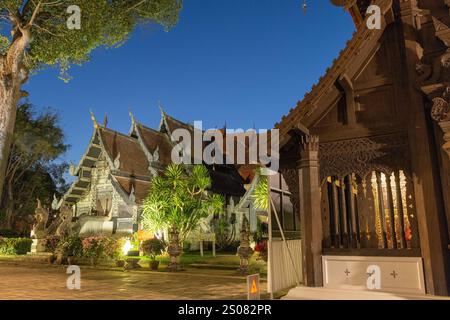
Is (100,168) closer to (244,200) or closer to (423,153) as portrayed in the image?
(244,200)

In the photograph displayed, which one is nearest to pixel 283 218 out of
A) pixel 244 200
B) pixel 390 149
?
pixel 390 149

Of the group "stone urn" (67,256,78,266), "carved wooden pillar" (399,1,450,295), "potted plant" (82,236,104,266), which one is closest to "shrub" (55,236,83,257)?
"stone urn" (67,256,78,266)

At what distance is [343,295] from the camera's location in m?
5.44

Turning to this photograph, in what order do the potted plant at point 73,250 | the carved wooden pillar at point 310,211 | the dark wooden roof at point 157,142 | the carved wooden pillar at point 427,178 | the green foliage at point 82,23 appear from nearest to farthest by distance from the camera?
the carved wooden pillar at point 427,178 < the carved wooden pillar at point 310,211 < the green foliage at point 82,23 < the potted plant at point 73,250 < the dark wooden roof at point 157,142

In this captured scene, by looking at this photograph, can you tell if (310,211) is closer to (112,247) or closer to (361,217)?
(361,217)

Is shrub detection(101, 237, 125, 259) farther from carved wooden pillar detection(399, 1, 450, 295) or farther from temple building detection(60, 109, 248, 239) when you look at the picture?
carved wooden pillar detection(399, 1, 450, 295)

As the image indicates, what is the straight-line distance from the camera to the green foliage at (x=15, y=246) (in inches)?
880

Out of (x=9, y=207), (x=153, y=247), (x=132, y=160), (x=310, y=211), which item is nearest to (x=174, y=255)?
(x=153, y=247)

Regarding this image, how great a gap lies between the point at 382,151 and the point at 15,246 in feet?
77.8

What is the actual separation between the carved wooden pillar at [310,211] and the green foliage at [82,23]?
9802 millimetres

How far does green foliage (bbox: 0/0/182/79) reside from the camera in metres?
11.8

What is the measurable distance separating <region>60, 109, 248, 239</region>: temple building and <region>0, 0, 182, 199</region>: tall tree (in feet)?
31.7

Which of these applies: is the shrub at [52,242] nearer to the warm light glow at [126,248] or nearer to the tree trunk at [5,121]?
the warm light glow at [126,248]

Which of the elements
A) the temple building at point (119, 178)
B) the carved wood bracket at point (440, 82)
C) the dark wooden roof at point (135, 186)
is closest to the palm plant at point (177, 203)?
the temple building at point (119, 178)
